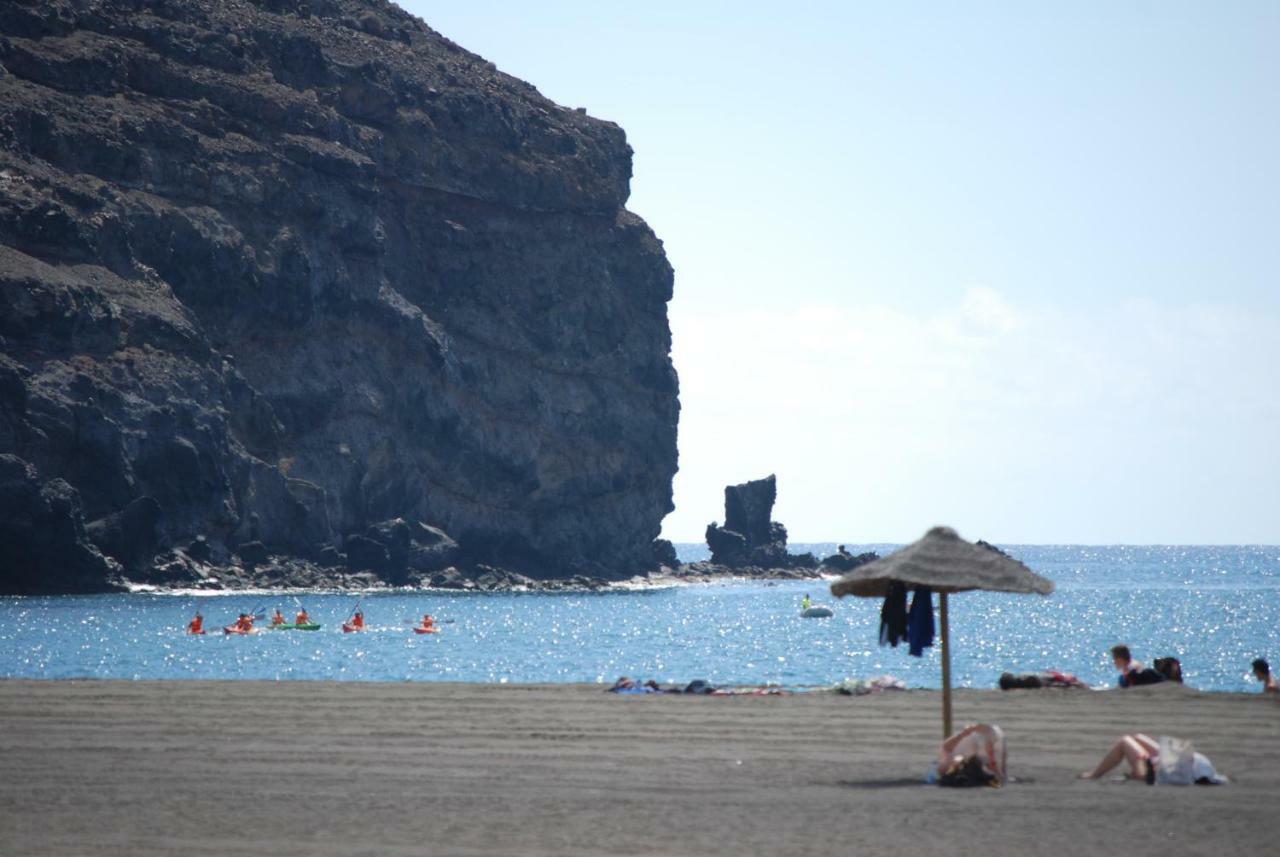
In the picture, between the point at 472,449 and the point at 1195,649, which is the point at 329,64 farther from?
the point at 1195,649

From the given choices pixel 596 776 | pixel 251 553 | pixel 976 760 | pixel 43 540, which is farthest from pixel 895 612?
pixel 251 553

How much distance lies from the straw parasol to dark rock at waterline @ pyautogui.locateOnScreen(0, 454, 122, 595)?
86.3 m

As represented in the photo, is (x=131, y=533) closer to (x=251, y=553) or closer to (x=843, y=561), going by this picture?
(x=251, y=553)

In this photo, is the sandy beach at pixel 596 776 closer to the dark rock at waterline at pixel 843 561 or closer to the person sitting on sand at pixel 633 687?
the person sitting on sand at pixel 633 687

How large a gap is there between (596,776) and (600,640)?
5992 centimetres

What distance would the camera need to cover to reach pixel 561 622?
9481 cm

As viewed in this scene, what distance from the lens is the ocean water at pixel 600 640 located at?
178 feet

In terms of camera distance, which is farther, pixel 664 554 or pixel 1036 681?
pixel 664 554

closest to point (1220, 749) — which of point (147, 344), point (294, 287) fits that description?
point (147, 344)

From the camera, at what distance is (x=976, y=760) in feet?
58.6

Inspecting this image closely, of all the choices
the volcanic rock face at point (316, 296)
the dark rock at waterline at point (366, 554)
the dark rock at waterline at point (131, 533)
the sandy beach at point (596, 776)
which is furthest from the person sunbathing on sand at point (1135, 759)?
the dark rock at waterline at point (366, 554)

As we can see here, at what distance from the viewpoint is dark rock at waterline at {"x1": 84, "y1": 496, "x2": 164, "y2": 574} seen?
10625 cm

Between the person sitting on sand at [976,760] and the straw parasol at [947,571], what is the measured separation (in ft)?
3.50

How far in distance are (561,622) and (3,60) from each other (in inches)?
2377
